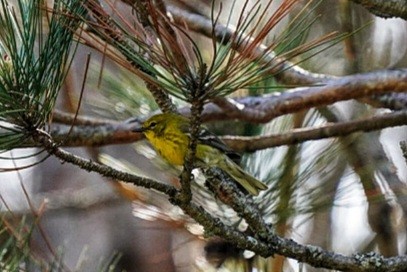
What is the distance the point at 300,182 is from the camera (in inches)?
77.7

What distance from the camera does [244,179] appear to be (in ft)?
5.92

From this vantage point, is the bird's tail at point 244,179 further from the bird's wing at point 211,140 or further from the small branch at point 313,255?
the small branch at point 313,255

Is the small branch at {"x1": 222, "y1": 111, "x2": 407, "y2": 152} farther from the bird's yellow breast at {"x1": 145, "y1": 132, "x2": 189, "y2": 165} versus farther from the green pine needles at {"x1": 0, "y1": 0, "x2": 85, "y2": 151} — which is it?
the green pine needles at {"x1": 0, "y1": 0, "x2": 85, "y2": 151}

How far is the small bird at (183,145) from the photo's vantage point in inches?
66.4

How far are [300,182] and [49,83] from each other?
32.6 inches

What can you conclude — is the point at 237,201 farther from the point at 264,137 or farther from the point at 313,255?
the point at 264,137

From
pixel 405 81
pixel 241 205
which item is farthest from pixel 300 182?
pixel 241 205

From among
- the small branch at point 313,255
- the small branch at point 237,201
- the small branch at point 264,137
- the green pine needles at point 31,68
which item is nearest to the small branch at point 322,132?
the small branch at point 264,137

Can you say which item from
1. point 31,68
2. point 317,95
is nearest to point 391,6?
point 31,68

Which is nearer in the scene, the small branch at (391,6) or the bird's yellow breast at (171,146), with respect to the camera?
the small branch at (391,6)

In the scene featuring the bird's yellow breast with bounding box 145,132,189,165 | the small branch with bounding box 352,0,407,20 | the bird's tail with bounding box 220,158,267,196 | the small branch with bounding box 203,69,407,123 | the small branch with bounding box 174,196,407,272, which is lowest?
the small branch with bounding box 174,196,407,272

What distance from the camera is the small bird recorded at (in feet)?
5.53

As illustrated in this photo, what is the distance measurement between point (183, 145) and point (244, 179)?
0.15m

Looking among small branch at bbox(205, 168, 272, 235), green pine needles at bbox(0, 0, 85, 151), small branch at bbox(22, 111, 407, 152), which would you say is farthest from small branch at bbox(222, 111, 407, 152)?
green pine needles at bbox(0, 0, 85, 151)
